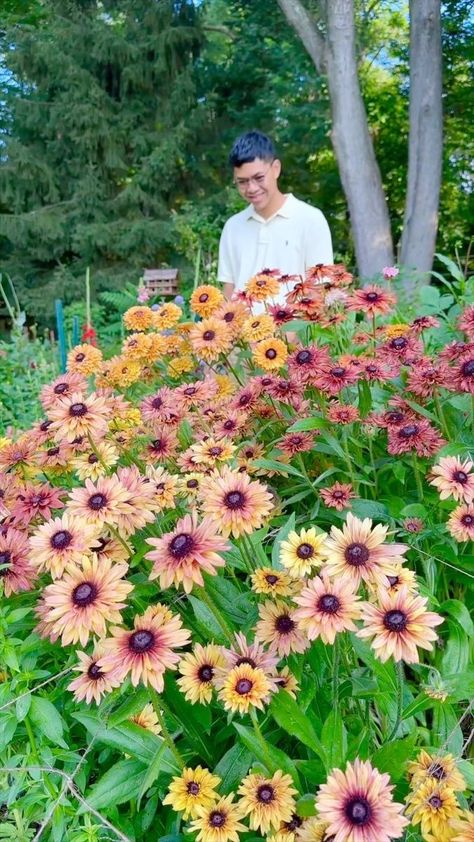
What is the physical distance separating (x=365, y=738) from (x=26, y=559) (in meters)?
0.47

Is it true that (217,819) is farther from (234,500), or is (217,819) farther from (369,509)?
(369,509)

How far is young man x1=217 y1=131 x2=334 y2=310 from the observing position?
2.24 m

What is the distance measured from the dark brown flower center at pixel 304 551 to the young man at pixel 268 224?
154 cm

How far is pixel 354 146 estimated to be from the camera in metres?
5.64

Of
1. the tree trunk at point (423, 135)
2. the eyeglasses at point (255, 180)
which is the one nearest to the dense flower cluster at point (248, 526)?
the eyeglasses at point (255, 180)

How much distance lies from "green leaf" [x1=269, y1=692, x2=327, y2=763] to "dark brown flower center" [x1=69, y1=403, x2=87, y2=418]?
0.45m

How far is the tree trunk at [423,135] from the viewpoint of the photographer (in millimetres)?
5352

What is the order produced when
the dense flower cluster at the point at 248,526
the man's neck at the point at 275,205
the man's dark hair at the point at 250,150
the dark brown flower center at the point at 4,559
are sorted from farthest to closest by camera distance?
1. the man's neck at the point at 275,205
2. the man's dark hair at the point at 250,150
3. the dark brown flower center at the point at 4,559
4. the dense flower cluster at the point at 248,526

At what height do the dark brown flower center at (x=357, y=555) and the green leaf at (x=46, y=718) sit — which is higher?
the dark brown flower center at (x=357, y=555)

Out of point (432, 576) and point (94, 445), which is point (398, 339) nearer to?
point (432, 576)

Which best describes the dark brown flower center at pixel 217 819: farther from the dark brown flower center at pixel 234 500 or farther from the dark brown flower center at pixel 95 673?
the dark brown flower center at pixel 234 500

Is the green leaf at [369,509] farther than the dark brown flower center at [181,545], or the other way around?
the green leaf at [369,509]

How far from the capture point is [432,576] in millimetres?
969

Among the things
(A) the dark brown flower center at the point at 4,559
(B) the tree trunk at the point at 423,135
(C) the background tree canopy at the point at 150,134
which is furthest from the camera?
(C) the background tree canopy at the point at 150,134
